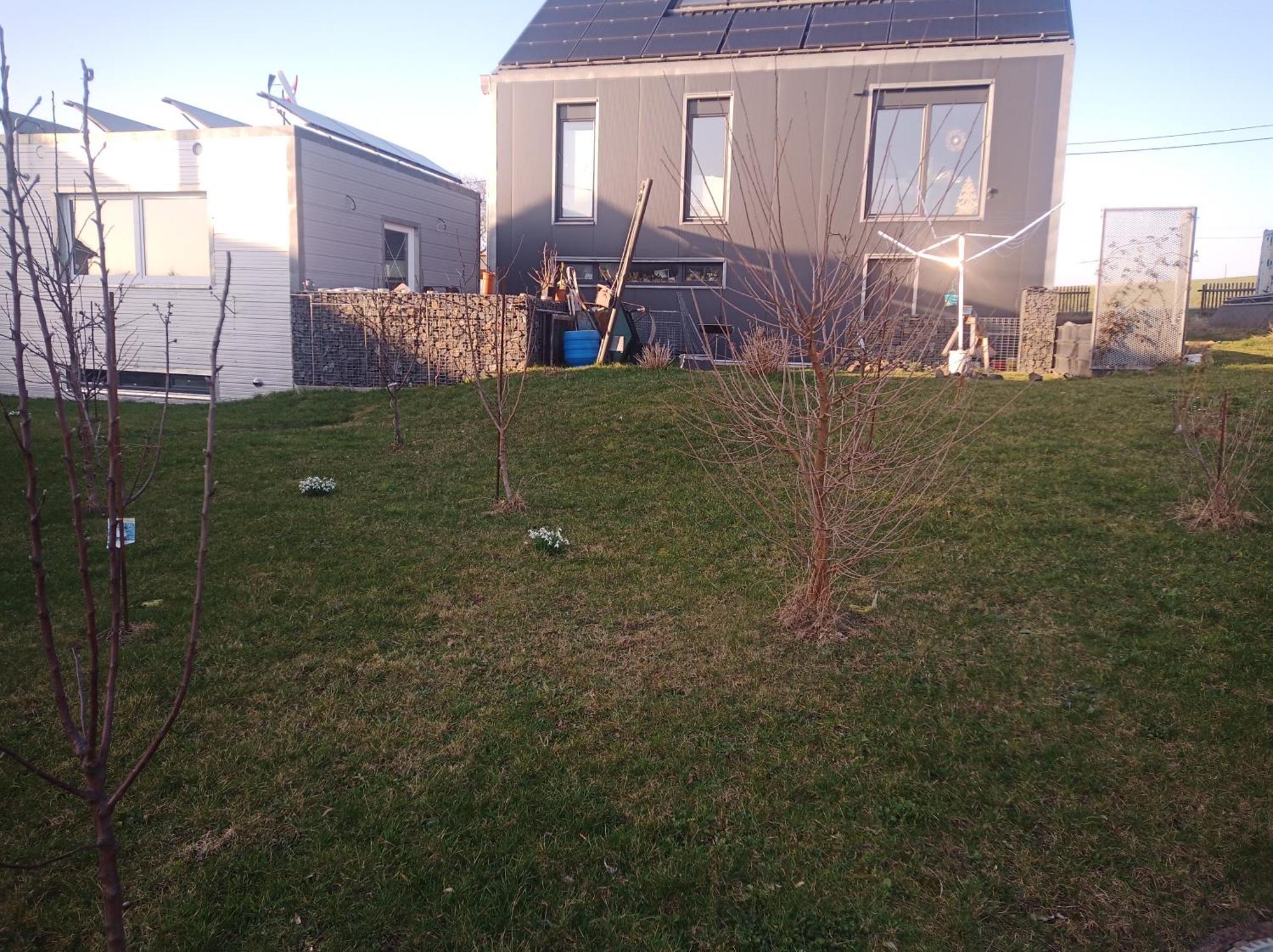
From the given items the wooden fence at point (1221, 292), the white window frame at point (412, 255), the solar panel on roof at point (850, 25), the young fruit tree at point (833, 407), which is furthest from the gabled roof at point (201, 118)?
the wooden fence at point (1221, 292)

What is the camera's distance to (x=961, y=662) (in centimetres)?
407

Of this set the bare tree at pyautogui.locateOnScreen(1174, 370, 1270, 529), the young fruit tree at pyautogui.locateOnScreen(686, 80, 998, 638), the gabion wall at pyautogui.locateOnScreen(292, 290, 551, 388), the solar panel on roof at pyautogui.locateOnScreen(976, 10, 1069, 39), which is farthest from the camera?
the solar panel on roof at pyautogui.locateOnScreen(976, 10, 1069, 39)

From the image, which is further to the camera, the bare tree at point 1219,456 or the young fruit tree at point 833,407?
the bare tree at point 1219,456

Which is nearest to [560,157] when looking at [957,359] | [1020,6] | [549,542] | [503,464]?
[1020,6]

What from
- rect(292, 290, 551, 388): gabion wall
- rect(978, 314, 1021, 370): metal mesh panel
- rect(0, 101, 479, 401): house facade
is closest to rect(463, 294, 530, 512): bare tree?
rect(292, 290, 551, 388): gabion wall

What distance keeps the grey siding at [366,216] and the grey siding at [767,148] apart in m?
2.09

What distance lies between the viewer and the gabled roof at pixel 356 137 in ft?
50.7

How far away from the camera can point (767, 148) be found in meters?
14.8

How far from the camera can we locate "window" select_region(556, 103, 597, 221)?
1576cm

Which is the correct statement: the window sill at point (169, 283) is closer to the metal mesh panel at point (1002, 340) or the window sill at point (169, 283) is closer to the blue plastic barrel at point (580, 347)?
the blue plastic barrel at point (580, 347)

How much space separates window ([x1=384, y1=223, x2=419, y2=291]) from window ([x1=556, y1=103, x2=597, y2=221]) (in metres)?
A: 3.43

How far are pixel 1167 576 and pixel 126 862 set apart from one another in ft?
17.6

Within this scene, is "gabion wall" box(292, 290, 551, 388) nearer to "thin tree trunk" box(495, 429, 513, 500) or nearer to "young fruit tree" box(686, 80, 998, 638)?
"thin tree trunk" box(495, 429, 513, 500)

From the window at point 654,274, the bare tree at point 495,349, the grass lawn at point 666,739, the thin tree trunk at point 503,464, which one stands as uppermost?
the window at point 654,274
